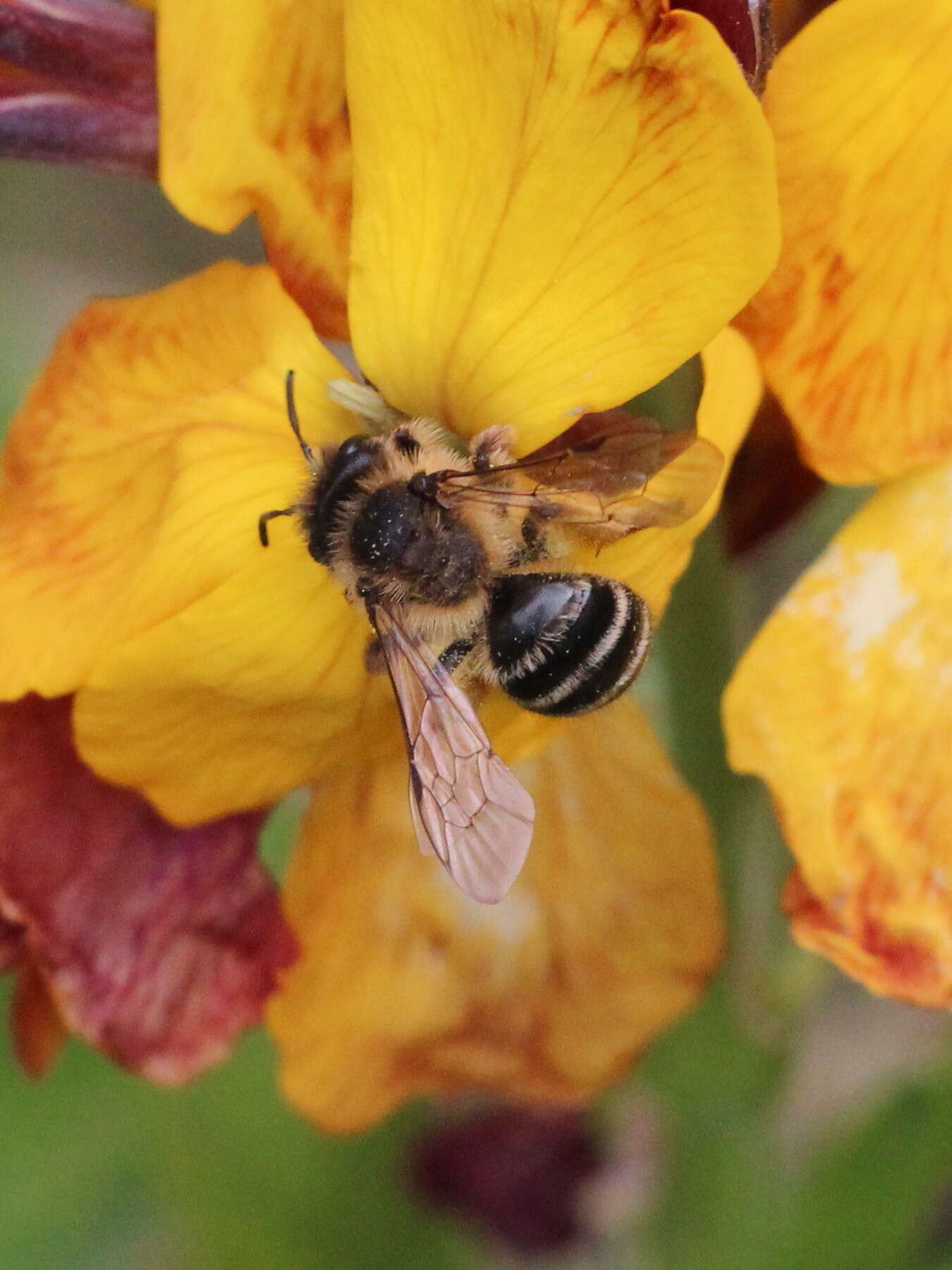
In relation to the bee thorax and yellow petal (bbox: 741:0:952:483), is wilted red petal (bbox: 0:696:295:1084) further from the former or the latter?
yellow petal (bbox: 741:0:952:483)

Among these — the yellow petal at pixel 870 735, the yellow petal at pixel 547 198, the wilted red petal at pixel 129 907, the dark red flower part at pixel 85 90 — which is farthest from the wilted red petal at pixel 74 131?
the yellow petal at pixel 870 735

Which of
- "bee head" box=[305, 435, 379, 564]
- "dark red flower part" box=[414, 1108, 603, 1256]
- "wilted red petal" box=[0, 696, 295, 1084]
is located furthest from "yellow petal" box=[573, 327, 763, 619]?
"dark red flower part" box=[414, 1108, 603, 1256]

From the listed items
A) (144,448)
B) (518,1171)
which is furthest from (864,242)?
(518,1171)

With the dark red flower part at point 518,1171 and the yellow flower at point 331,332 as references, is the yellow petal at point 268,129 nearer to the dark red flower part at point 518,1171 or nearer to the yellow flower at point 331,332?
the yellow flower at point 331,332

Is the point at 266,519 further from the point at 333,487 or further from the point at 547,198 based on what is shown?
the point at 547,198

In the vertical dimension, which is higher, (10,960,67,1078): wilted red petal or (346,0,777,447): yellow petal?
(346,0,777,447): yellow petal
